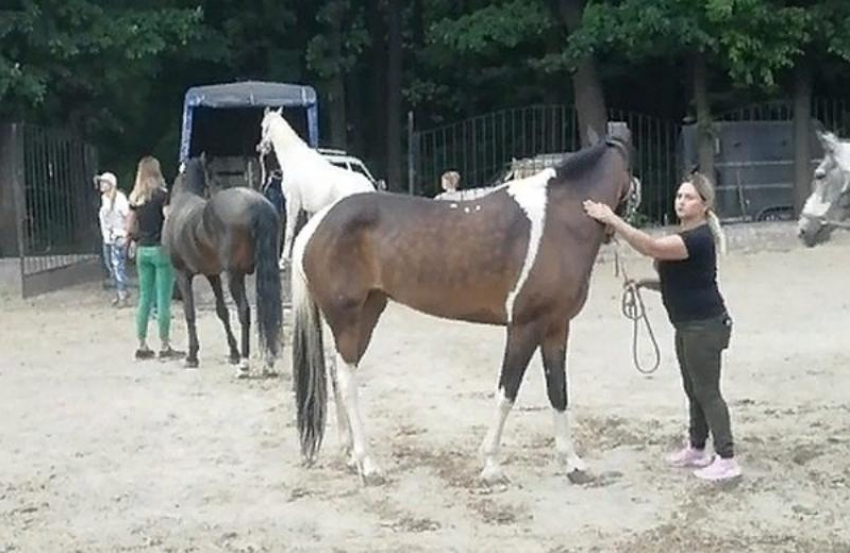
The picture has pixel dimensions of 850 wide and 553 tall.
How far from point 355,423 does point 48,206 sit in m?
14.5

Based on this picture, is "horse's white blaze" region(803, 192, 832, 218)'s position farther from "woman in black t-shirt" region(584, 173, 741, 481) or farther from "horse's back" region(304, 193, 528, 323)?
"horse's back" region(304, 193, 528, 323)

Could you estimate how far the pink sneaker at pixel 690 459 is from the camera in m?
7.81

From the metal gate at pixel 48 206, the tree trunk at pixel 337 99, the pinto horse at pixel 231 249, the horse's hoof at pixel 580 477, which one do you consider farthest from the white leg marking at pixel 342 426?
the tree trunk at pixel 337 99

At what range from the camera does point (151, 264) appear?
42.3 ft

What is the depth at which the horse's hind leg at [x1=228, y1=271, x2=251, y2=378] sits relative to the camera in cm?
1139

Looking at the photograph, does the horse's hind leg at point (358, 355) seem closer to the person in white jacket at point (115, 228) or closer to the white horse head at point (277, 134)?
the white horse head at point (277, 134)

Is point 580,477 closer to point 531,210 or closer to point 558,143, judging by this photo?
point 531,210

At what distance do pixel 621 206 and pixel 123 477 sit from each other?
3.07 metres

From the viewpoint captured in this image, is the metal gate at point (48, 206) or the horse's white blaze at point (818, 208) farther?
the metal gate at point (48, 206)

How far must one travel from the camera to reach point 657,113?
29281mm

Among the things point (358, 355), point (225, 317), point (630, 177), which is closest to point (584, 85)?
Answer: point (225, 317)

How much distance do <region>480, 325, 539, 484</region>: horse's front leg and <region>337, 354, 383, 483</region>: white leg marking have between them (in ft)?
1.92

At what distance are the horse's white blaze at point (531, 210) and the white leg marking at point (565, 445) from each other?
0.58 metres

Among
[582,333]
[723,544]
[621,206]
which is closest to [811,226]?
[621,206]
